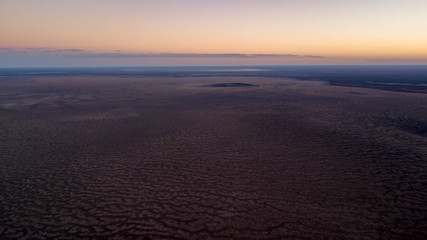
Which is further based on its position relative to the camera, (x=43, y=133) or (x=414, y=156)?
(x=43, y=133)

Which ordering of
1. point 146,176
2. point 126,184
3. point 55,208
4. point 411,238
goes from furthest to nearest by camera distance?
point 146,176
point 126,184
point 55,208
point 411,238

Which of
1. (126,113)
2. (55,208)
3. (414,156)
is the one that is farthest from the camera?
(126,113)

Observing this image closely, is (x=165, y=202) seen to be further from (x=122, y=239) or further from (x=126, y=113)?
(x=126, y=113)

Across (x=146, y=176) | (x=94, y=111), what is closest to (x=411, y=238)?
A: (x=146, y=176)

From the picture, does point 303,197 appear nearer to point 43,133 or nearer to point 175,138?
point 175,138

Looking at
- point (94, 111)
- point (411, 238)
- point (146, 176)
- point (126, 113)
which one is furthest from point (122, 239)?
point (94, 111)

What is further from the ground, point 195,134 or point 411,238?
point 195,134
